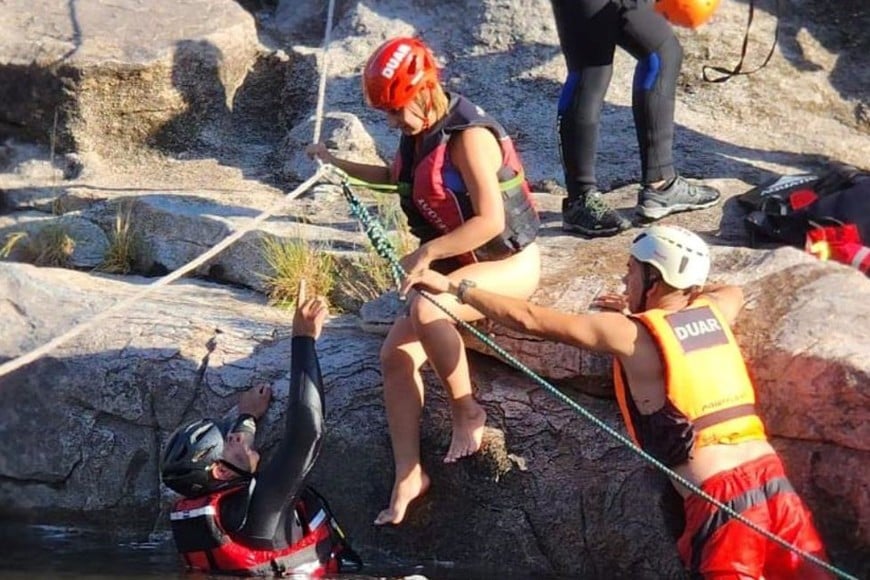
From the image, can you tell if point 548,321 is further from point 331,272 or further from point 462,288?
point 331,272

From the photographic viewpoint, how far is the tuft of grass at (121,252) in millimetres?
8188

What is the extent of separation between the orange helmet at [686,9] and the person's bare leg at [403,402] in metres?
2.45

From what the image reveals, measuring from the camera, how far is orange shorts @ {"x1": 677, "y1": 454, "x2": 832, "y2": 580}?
5.41 meters

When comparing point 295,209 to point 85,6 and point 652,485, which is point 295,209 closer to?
point 85,6

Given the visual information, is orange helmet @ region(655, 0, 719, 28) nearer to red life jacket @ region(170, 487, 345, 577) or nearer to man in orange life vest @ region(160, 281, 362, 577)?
man in orange life vest @ region(160, 281, 362, 577)

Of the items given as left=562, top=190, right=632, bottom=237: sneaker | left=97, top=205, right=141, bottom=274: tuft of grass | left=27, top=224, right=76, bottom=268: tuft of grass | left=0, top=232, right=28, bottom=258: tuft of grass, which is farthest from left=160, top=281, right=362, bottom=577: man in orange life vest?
left=0, top=232, right=28, bottom=258: tuft of grass

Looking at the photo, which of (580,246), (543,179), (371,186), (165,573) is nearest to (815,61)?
(543,179)

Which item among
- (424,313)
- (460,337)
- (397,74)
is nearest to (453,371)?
(460,337)

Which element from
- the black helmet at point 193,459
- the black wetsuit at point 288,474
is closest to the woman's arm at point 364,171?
the black wetsuit at point 288,474

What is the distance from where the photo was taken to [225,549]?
5.92 m

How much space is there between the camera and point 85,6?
9891mm

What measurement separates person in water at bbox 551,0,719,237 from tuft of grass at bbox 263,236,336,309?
3.55ft

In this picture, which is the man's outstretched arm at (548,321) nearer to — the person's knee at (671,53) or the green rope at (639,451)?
the green rope at (639,451)

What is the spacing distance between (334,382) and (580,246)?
1281 mm
